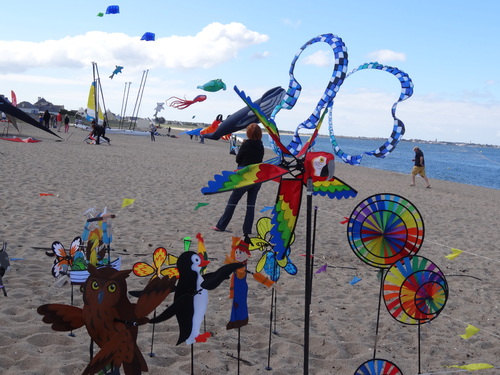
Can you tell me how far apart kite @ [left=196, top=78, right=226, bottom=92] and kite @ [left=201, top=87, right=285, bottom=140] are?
689 millimetres

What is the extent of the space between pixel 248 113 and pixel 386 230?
3.03 feet

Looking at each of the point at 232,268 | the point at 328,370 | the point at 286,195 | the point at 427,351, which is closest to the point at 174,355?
the point at 328,370

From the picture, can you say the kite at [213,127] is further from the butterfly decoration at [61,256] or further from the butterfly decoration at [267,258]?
the butterfly decoration at [61,256]

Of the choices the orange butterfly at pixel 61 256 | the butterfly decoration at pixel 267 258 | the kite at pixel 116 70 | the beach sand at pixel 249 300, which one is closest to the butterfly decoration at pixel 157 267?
the beach sand at pixel 249 300

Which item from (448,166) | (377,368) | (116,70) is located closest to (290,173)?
(377,368)

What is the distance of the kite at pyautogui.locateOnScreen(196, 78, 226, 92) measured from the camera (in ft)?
10.7

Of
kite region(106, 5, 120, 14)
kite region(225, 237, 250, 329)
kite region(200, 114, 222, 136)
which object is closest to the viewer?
kite region(225, 237, 250, 329)

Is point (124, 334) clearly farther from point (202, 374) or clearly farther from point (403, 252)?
point (403, 252)

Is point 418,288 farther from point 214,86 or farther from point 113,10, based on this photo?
point 113,10

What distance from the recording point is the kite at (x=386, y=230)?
102 inches

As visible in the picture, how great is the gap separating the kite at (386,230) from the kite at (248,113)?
2.22 ft

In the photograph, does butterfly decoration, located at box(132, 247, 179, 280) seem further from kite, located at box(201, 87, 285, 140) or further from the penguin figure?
kite, located at box(201, 87, 285, 140)

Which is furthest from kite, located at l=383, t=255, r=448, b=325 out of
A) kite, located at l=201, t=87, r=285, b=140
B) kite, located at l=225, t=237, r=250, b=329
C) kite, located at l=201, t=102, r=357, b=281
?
kite, located at l=201, t=87, r=285, b=140

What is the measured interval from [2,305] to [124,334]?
2224mm
